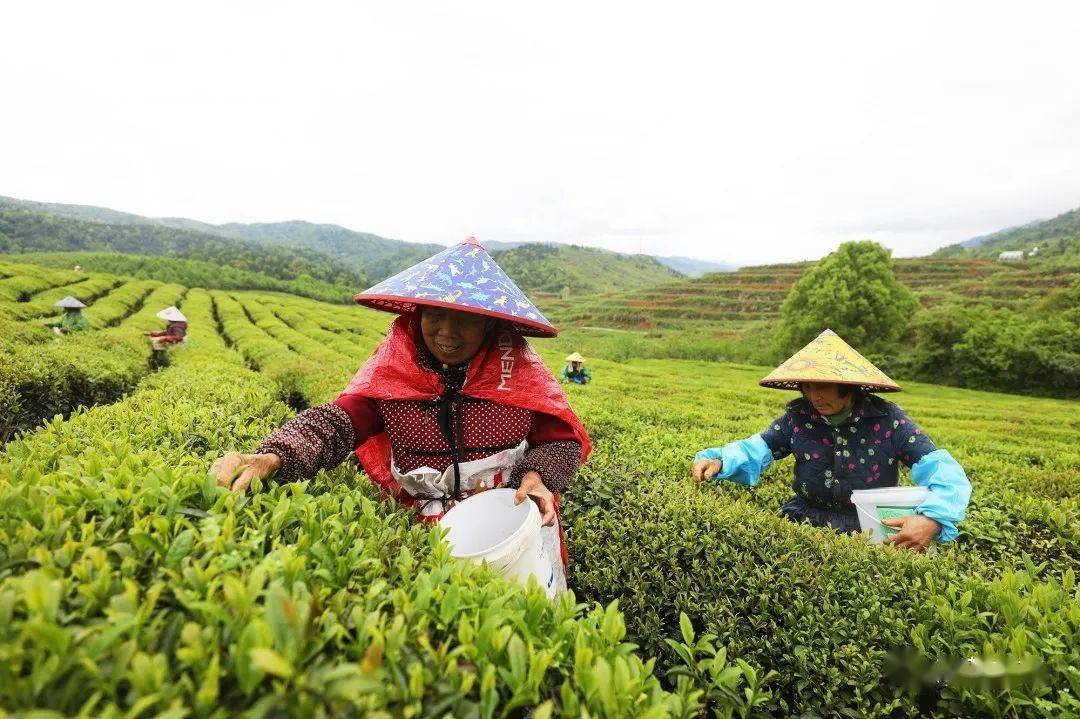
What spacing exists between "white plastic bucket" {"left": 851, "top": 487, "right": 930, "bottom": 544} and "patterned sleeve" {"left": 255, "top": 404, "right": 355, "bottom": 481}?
286cm

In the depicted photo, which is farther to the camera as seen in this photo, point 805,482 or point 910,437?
point 805,482

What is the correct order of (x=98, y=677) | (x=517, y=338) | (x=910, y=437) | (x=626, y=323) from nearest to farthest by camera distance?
(x=98, y=677) → (x=517, y=338) → (x=910, y=437) → (x=626, y=323)

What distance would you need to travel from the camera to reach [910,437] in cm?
309

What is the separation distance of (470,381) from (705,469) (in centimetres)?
187

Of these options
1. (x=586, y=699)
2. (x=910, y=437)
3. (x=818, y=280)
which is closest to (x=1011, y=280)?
(x=818, y=280)

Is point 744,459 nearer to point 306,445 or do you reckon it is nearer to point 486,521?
point 486,521

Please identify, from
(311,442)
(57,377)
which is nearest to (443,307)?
(311,442)

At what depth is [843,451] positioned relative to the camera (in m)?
3.20

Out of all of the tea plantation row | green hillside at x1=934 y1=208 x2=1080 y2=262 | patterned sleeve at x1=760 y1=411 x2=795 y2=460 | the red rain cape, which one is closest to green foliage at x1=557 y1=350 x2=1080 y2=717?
the tea plantation row

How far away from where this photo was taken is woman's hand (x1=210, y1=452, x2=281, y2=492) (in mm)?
1747

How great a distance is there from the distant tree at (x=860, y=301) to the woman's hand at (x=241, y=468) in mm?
28189

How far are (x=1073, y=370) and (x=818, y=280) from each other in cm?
1075

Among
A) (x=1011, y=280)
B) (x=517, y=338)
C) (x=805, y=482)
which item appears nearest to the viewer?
(x=517, y=338)

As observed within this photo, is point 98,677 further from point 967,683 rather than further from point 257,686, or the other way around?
point 967,683
